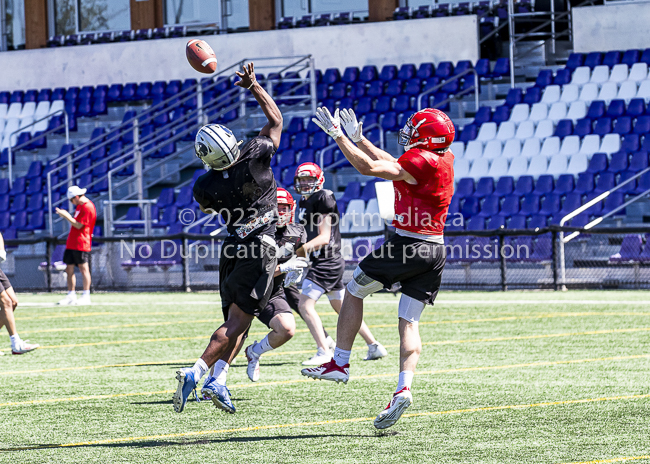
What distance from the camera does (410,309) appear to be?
648 centimetres

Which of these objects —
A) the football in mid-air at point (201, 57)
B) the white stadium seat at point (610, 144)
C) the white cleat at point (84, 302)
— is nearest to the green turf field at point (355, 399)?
the football in mid-air at point (201, 57)

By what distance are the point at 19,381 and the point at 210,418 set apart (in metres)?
2.66

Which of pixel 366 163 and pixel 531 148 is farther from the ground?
pixel 531 148

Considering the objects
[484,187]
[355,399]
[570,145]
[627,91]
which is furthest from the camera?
[627,91]

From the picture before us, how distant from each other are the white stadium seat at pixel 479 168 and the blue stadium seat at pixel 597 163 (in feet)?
8.12

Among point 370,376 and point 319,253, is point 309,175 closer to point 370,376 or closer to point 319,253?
point 319,253

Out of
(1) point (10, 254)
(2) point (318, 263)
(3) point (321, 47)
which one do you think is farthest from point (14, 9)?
(2) point (318, 263)

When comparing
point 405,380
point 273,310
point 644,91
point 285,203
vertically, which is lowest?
point 405,380

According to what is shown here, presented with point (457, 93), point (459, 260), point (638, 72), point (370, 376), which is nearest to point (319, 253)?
point (370, 376)

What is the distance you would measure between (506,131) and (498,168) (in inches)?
46.8

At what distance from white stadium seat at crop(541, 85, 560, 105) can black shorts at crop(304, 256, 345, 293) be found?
14272mm

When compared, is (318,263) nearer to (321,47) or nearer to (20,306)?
(20,306)

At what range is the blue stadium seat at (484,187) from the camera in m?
21.2

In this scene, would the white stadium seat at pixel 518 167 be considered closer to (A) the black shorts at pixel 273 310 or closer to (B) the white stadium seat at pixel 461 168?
(B) the white stadium seat at pixel 461 168
